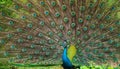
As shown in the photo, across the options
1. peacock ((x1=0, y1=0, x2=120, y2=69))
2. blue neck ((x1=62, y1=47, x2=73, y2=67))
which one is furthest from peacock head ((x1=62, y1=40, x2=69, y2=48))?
blue neck ((x1=62, y1=47, x2=73, y2=67))

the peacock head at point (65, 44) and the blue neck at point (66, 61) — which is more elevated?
the peacock head at point (65, 44)

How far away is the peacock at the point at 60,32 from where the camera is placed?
16.2 ft

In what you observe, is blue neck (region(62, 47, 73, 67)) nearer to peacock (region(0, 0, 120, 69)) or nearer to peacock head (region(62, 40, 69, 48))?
peacock (region(0, 0, 120, 69))

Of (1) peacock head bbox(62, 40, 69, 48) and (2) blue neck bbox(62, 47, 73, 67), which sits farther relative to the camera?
(2) blue neck bbox(62, 47, 73, 67)

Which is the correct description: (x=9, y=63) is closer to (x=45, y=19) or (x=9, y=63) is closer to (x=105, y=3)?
(x=45, y=19)

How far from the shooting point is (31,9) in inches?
195

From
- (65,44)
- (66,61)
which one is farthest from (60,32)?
(66,61)

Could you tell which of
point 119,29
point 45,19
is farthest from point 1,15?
point 119,29

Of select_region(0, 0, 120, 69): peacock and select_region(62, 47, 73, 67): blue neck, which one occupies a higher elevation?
select_region(0, 0, 120, 69): peacock

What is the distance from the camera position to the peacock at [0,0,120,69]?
493 centimetres

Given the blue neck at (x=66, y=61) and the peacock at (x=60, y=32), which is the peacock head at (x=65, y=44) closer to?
the peacock at (x=60, y=32)

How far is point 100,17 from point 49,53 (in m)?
1.00

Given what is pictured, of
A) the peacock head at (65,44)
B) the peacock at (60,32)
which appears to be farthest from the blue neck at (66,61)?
the peacock head at (65,44)

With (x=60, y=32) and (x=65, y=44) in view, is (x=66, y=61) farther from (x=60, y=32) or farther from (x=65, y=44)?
(x=60, y=32)
